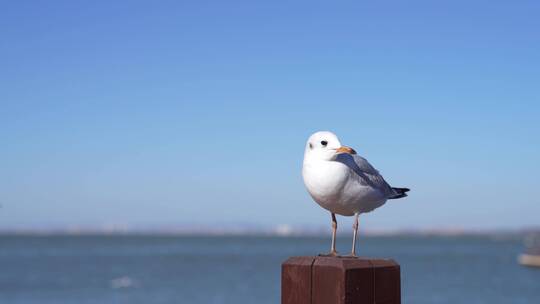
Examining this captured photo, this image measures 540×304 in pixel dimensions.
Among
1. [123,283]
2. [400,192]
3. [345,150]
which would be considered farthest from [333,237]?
[123,283]

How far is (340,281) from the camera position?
135 inches

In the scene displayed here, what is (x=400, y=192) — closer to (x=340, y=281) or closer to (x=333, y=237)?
(x=333, y=237)

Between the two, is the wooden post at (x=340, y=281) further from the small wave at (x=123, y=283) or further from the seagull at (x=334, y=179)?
the small wave at (x=123, y=283)

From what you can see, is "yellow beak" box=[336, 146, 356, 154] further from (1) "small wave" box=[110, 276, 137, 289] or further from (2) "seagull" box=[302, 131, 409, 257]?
(1) "small wave" box=[110, 276, 137, 289]

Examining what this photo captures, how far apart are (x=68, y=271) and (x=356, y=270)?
7365 cm

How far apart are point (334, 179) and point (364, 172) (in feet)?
1.26

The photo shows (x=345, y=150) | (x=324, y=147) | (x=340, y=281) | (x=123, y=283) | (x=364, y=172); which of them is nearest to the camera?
(x=340, y=281)

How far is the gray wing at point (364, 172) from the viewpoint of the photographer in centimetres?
432

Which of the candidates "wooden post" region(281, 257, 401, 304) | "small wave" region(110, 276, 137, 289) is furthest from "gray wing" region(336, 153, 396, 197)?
"small wave" region(110, 276, 137, 289)

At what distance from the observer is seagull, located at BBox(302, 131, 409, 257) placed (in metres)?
4.12

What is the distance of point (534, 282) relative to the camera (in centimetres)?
6353

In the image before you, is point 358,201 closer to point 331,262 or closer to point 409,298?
point 331,262

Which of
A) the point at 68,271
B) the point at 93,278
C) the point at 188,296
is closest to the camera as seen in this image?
the point at 188,296

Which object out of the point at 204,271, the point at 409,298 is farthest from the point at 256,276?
the point at 409,298
